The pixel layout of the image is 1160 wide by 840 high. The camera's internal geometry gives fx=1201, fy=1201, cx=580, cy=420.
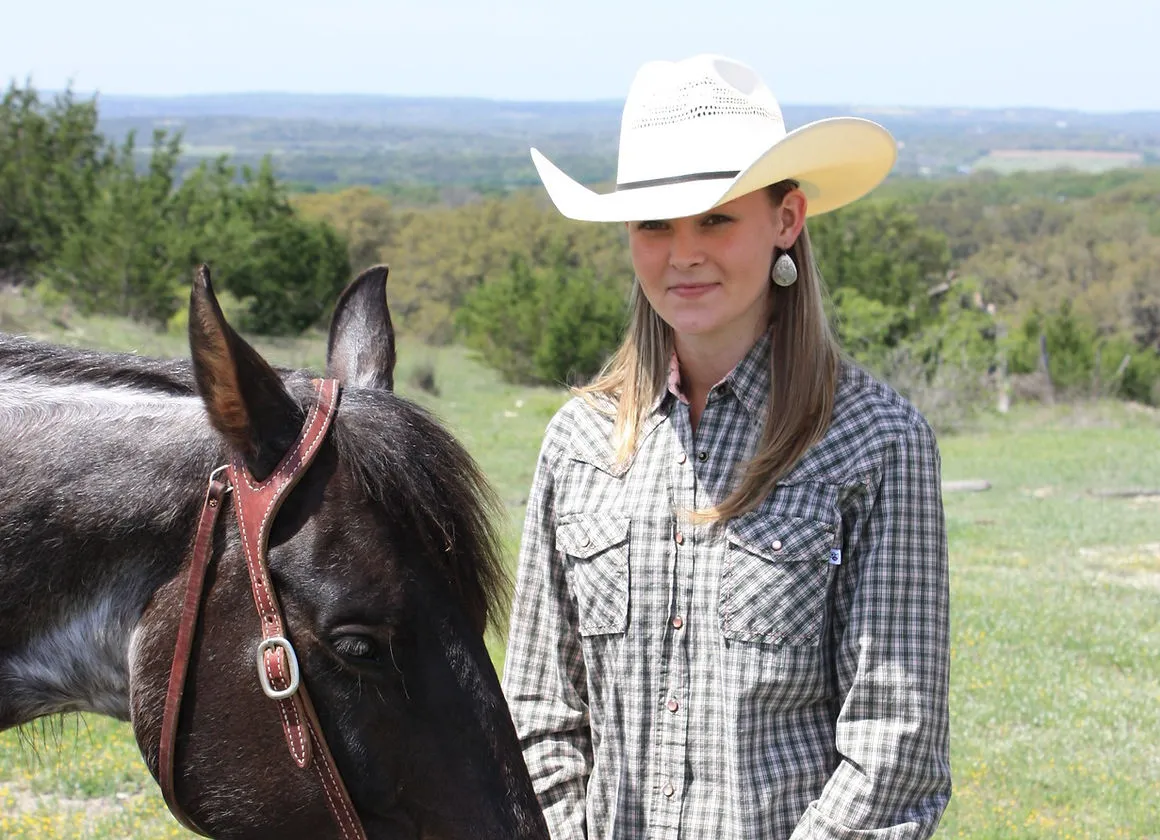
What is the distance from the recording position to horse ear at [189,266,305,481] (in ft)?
5.50

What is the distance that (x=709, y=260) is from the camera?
2.14m

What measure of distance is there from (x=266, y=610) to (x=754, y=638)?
83cm

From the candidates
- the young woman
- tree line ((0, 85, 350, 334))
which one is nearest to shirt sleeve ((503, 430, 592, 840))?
the young woman

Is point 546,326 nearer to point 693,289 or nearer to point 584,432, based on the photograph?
point 584,432

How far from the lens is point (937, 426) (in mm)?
21969

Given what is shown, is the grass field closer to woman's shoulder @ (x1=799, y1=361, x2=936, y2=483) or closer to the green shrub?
woman's shoulder @ (x1=799, y1=361, x2=936, y2=483)

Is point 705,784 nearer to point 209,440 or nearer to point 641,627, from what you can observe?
point 641,627

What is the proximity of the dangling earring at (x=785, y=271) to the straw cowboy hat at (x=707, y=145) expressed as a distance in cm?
15

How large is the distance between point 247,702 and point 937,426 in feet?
70.2

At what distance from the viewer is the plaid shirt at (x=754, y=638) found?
2.00 meters

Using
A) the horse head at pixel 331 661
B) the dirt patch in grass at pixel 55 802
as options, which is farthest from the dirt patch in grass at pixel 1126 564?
the horse head at pixel 331 661

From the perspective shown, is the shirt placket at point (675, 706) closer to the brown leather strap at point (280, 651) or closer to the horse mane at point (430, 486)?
the horse mane at point (430, 486)

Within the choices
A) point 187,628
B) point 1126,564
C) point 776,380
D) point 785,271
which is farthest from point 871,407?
point 1126,564

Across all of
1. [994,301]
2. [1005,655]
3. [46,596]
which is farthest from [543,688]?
[994,301]
